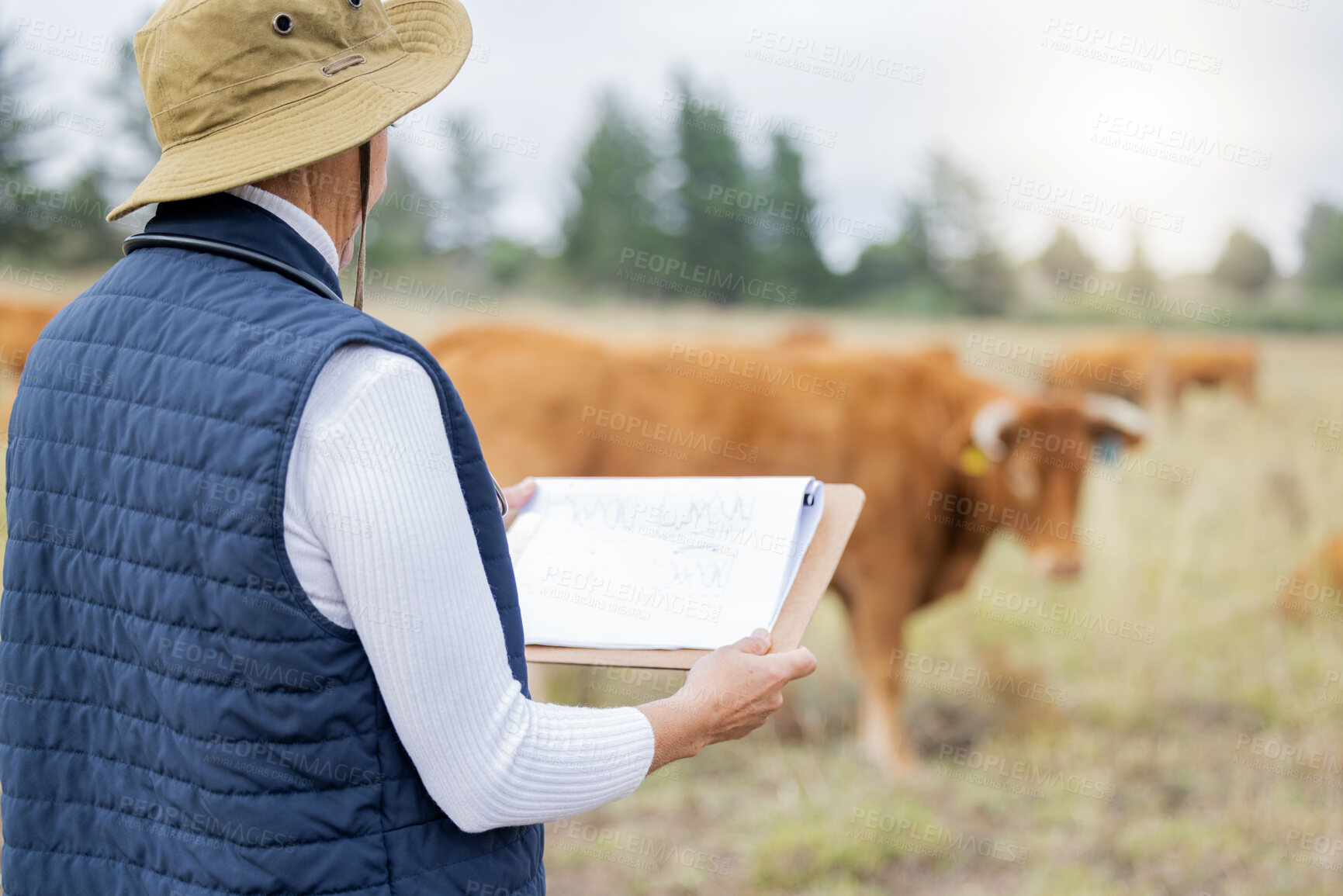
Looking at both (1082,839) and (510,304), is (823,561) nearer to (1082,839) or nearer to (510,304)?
(1082,839)

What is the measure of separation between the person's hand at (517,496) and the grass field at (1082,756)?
2.24 m

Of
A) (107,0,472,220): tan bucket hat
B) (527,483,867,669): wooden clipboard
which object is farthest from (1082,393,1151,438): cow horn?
(107,0,472,220): tan bucket hat

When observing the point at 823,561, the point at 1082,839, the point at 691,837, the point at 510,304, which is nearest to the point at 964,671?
the point at 1082,839

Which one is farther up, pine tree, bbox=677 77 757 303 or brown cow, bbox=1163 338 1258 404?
brown cow, bbox=1163 338 1258 404

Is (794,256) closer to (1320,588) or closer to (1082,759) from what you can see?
(1320,588)

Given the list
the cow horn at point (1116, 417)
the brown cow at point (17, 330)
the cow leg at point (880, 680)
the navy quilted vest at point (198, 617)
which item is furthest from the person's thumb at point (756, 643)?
the brown cow at point (17, 330)

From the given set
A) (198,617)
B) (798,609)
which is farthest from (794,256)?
(198,617)

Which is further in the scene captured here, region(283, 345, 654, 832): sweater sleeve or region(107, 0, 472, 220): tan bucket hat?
region(107, 0, 472, 220): tan bucket hat

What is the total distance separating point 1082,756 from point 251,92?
4445mm

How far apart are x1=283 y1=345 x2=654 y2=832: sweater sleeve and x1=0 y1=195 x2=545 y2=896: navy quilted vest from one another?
0.05 ft

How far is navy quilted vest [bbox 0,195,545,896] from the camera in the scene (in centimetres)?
85

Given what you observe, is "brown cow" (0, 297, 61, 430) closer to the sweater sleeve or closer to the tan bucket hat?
the tan bucket hat

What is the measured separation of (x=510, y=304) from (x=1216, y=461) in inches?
392

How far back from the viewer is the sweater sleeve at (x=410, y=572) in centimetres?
82
